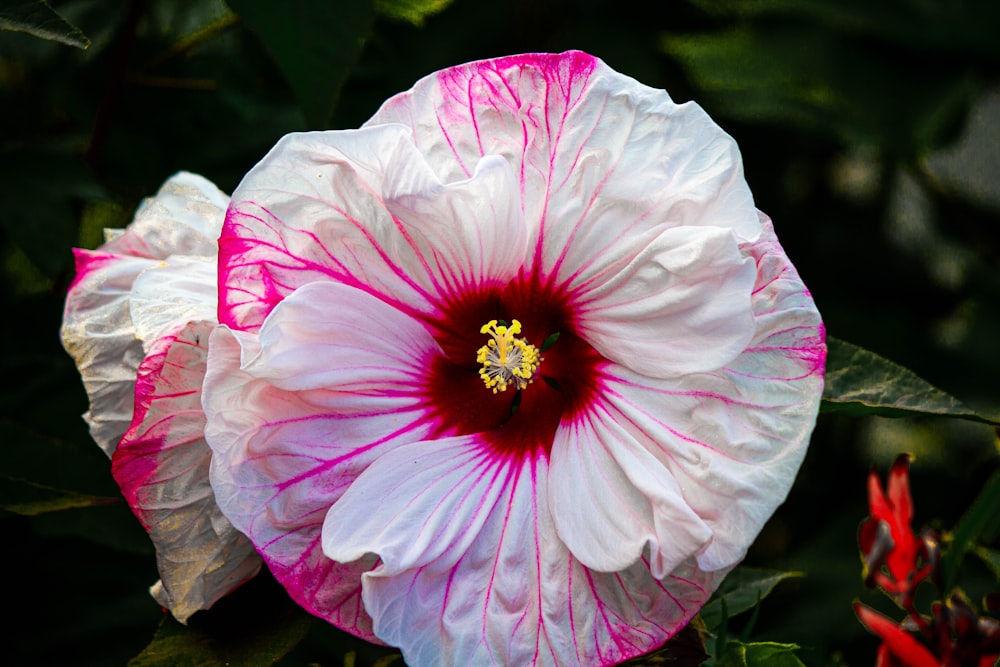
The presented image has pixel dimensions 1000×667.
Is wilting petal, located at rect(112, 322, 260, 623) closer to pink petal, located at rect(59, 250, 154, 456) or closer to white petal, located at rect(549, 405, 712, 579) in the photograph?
pink petal, located at rect(59, 250, 154, 456)

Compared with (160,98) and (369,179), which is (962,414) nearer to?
(369,179)

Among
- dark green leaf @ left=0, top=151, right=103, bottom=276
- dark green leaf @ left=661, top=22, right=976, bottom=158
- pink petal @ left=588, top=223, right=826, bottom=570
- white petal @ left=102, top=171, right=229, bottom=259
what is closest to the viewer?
pink petal @ left=588, top=223, right=826, bottom=570

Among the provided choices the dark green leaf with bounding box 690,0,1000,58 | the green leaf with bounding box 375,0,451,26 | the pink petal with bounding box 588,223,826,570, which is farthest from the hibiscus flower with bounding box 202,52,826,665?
the dark green leaf with bounding box 690,0,1000,58

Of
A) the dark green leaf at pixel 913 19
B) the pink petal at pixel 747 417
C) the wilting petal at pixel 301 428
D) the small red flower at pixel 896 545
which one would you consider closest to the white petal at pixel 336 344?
the wilting petal at pixel 301 428

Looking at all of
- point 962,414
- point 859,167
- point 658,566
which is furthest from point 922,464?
point 658,566

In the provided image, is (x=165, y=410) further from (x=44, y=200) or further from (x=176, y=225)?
(x=44, y=200)

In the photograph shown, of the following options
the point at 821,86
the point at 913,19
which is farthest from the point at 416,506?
the point at 913,19
